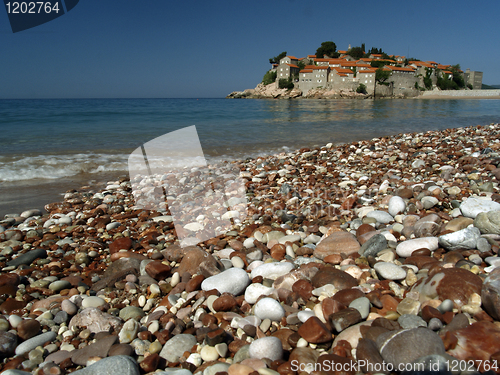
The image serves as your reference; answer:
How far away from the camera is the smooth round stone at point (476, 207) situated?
257 cm

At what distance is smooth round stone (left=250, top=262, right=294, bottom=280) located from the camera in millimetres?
2184

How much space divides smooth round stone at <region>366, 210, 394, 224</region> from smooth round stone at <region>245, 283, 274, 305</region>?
149 centimetres

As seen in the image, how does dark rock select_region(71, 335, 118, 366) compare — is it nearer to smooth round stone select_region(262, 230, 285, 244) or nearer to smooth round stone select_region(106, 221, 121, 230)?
smooth round stone select_region(262, 230, 285, 244)

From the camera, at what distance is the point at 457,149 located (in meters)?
5.83

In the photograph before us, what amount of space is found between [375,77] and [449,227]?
7489cm

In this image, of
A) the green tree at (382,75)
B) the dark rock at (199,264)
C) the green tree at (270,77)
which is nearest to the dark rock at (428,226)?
the dark rock at (199,264)

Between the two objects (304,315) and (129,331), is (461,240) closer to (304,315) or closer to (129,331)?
(304,315)

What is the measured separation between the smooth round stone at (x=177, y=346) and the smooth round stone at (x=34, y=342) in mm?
736

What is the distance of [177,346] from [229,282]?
56 centimetres

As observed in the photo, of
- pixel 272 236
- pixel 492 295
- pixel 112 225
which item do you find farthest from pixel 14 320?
pixel 492 295

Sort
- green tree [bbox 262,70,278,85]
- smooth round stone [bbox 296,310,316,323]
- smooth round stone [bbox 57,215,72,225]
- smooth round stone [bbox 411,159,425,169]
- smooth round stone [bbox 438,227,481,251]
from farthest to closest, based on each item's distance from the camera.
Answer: green tree [bbox 262,70,278,85], smooth round stone [bbox 411,159,425,169], smooth round stone [bbox 57,215,72,225], smooth round stone [bbox 438,227,481,251], smooth round stone [bbox 296,310,316,323]

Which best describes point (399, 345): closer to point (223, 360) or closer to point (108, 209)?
point (223, 360)

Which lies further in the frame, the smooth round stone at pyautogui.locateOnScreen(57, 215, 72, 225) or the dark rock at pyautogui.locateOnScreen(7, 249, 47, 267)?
the smooth round stone at pyautogui.locateOnScreen(57, 215, 72, 225)

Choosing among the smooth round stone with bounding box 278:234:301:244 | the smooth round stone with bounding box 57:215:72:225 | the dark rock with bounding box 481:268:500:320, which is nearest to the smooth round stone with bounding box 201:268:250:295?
the smooth round stone with bounding box 278:234:301:244
